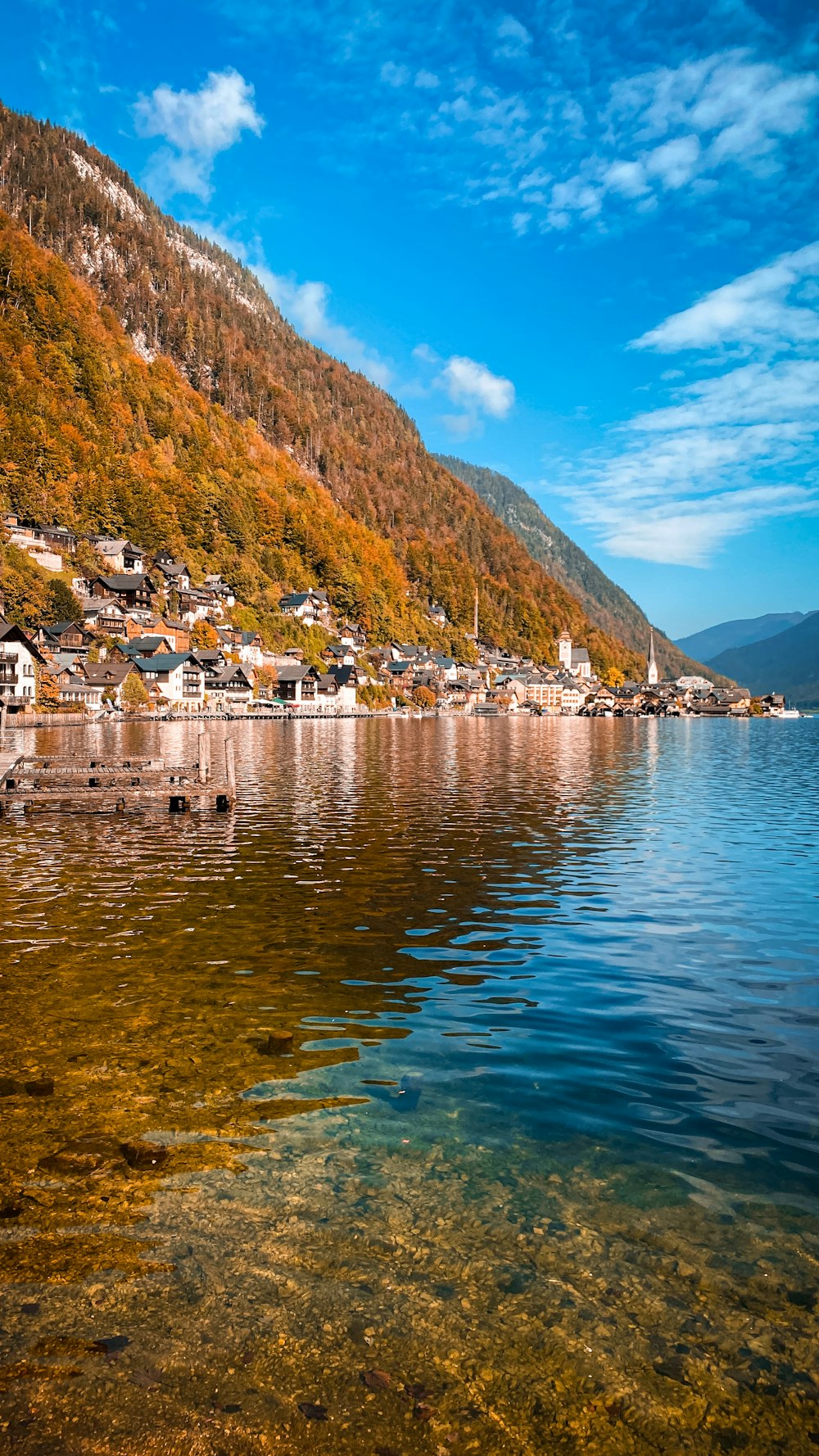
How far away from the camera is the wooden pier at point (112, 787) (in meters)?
33.5

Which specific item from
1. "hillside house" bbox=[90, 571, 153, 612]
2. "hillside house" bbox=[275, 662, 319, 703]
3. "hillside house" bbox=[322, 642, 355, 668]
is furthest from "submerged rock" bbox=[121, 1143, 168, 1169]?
"hillside house" bbox=[322, 642, 355, 668]

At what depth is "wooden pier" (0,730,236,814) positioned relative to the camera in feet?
110

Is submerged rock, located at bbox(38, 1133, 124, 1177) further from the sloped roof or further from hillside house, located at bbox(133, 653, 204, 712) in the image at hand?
the sloped roof

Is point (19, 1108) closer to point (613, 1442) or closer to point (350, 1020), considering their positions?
point (350, 1020)

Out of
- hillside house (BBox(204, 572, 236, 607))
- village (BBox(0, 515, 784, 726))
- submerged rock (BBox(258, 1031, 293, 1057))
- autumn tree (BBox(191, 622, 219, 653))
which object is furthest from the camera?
hillside house (BBox(204, 572, 236, 607))

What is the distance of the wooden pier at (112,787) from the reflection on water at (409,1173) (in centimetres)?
1563

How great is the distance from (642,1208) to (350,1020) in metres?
5.12

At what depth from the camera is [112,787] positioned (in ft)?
130

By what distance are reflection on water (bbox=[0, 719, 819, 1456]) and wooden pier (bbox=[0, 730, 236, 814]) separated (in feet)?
51.3

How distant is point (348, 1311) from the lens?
548 cm

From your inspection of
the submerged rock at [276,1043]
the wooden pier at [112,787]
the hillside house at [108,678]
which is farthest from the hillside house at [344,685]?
the submerged rock at [276,1043]

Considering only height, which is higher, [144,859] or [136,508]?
[136,508]

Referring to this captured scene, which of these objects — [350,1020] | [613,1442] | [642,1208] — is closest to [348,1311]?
[613,1442]

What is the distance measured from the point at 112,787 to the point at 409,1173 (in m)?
35.6
